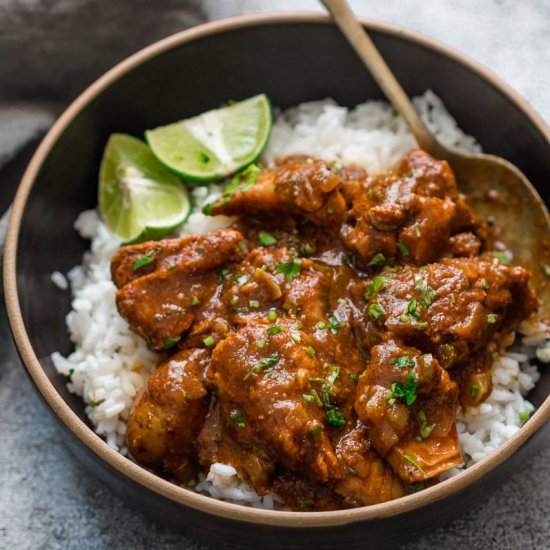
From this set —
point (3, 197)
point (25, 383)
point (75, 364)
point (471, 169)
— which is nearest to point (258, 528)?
point (75, 364)

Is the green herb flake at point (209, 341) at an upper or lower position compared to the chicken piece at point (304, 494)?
upper

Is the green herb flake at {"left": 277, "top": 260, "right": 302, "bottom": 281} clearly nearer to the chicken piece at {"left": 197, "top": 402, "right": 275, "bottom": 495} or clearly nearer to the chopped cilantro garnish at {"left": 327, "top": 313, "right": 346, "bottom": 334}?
the chopped cilantro garnish at {"left": 327, "top": 313, "right": 346, "bottom": 334}

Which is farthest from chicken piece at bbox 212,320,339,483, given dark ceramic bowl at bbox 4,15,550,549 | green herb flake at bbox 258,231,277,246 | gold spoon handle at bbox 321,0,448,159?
gold spoon handle at bbox 321,0,448,159

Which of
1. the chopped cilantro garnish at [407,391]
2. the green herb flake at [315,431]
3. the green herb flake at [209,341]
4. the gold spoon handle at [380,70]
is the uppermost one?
the gold spoon handle at [380,70]

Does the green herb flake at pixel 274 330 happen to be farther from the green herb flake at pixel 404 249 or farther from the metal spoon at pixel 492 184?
the metal spoon at pixel 492 184

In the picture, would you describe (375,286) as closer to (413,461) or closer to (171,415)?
(413,461)

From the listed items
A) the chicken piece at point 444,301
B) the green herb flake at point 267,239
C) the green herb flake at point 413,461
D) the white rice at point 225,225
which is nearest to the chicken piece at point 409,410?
the green herb flake at point 413,461
